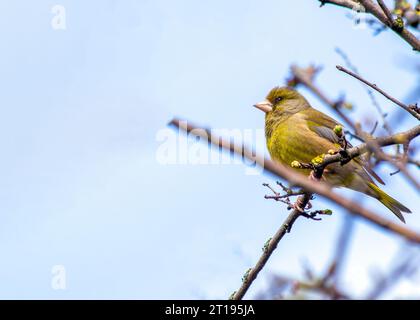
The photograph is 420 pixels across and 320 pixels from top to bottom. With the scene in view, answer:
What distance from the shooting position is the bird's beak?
7594 millimetres

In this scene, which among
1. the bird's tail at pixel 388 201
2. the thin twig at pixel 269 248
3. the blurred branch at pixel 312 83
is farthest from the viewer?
the bird's tail at pixel 388 201

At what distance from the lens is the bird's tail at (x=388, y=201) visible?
6070 mm

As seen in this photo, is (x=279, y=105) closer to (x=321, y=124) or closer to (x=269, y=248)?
(x=321, y=124)

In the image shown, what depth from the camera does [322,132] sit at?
698 cm

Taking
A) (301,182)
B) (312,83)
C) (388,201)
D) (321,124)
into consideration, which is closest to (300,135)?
(321,124)

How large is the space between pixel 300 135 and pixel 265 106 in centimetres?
97

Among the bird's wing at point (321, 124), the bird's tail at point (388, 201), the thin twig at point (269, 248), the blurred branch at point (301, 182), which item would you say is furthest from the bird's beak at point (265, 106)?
the blurred branch at point (301, 182)

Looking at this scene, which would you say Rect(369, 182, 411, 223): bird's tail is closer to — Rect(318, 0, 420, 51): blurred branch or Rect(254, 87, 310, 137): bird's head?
Rect(254, 87, 310, 137): bird's head

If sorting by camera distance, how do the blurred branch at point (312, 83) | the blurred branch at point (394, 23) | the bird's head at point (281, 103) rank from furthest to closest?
the bird's head at point (281, 103), the blurred branch at point (394, 23), the blurred branch at point (312, 83)

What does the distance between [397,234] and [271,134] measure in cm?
628

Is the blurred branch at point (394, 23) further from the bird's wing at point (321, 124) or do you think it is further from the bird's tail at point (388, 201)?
the bird's wing at point (321, 124)
